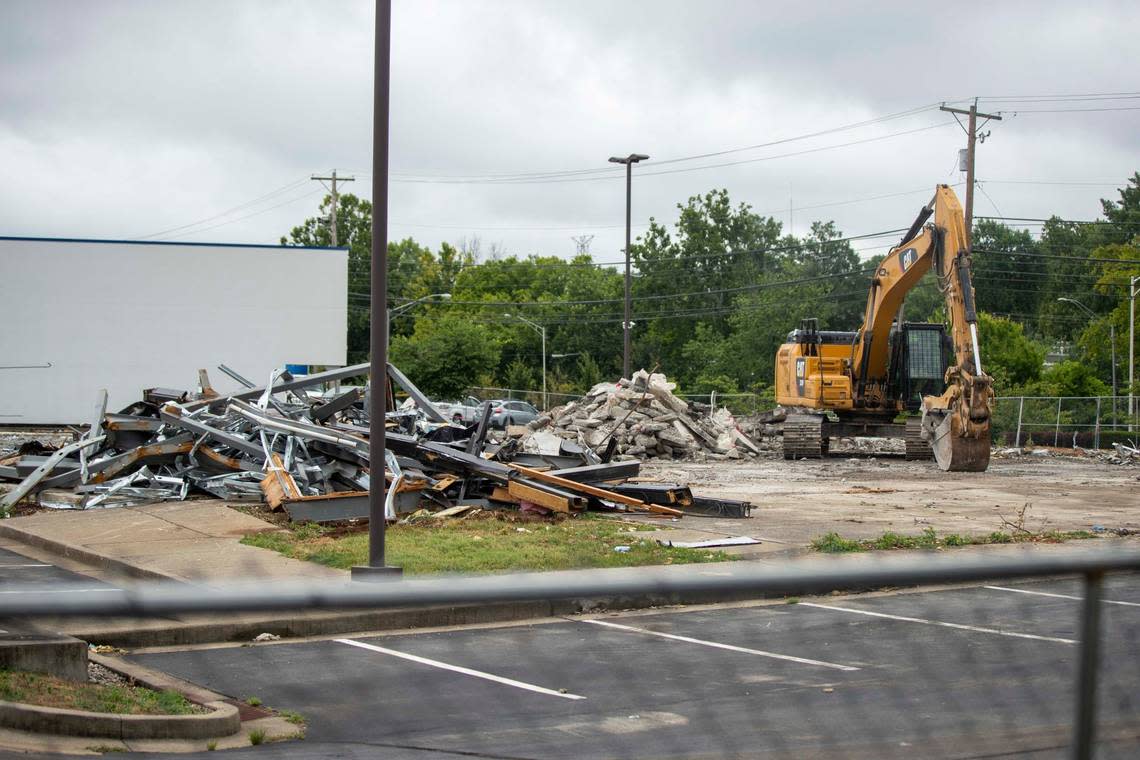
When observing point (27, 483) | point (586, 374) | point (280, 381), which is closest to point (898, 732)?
point (27, 483)

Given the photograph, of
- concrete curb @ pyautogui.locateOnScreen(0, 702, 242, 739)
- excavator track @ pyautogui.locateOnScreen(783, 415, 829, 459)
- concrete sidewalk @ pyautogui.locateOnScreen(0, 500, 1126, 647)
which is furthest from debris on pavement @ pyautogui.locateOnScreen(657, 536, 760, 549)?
excavator track @ pyautogui.locateOnScreen(783, 415, 829, 459)

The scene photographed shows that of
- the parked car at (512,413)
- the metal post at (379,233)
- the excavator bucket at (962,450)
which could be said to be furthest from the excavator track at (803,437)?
the metal post at (379,233)

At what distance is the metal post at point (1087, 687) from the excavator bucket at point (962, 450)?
25.6 meters

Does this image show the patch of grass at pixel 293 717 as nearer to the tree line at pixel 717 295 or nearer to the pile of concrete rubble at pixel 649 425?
the pile of concrete rubble at pixel 649 425

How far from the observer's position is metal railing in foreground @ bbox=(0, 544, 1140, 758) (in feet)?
6.27

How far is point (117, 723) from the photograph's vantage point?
15.7 ft

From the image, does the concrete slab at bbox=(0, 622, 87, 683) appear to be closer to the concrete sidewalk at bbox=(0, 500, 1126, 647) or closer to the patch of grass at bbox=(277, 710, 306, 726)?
the patch of grass at bbox=(277, 710, 306, 726)

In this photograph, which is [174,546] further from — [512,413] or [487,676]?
[512,413]

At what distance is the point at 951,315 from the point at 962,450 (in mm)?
3346

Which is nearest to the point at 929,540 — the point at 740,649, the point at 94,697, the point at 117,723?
the point at 94,697

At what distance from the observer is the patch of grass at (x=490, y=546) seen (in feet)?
41.7

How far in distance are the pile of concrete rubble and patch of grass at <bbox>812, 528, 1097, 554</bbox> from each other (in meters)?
17.5

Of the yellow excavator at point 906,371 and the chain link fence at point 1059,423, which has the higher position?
the yellow excavator at point 906,371

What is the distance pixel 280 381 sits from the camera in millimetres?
22703
